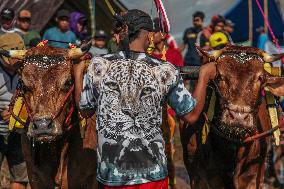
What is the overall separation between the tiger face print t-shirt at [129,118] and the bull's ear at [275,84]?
1848 millimetres

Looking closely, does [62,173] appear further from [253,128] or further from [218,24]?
[218,24]

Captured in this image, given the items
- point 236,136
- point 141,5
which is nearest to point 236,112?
point 236,136

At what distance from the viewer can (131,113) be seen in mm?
5578

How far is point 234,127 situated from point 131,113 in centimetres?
155

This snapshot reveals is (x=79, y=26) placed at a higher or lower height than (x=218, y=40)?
higher

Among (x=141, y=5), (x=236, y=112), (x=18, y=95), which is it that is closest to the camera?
(x=236, y=112)

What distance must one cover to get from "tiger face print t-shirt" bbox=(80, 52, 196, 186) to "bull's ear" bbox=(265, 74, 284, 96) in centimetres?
185

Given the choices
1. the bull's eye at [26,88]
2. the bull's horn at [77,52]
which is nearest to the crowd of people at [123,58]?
the bull's horn at [77,52]

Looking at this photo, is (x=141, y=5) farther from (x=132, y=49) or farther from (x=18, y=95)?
(x=132, y=49)

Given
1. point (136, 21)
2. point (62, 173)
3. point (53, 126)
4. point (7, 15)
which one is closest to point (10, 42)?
point (7, 15)

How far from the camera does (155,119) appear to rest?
564cm

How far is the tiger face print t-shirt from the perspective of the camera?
5582mm

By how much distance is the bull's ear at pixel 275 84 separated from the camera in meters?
7.20

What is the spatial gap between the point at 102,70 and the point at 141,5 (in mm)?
12790
